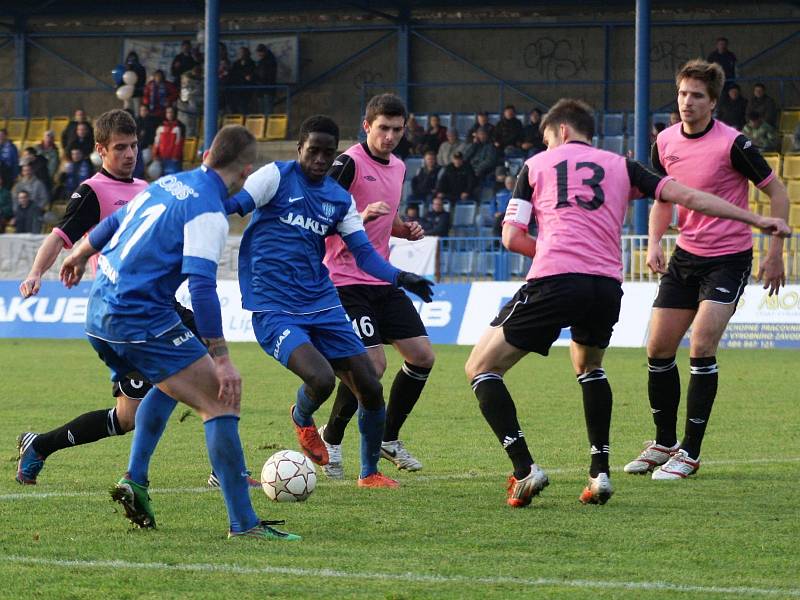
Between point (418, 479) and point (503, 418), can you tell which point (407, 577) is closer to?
point (503, 418)

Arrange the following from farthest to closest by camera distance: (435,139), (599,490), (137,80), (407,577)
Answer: (137,80) → (435,139) → (599,490) → (407,577)

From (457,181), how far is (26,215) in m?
8.06

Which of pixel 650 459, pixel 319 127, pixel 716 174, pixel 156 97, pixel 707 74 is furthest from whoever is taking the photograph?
pixel 156 97

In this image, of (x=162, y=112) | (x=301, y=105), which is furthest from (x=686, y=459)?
(x=301, y=105)

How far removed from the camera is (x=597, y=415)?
7.00 metres

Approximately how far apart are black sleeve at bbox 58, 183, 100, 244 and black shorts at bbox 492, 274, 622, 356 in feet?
7.51

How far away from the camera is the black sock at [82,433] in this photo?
7.50m

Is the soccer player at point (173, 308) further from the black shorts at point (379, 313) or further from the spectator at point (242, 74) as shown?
the spectator at point (242, 74)

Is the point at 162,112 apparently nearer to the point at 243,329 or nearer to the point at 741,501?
the point at 243,329

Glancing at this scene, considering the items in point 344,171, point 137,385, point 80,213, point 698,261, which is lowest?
point 137,385

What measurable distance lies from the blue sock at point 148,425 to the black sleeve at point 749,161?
3.57m

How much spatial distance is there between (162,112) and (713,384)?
21.4 metres

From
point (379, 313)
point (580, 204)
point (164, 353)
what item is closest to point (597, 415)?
point (580, 204)

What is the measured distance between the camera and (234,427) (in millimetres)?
5801
